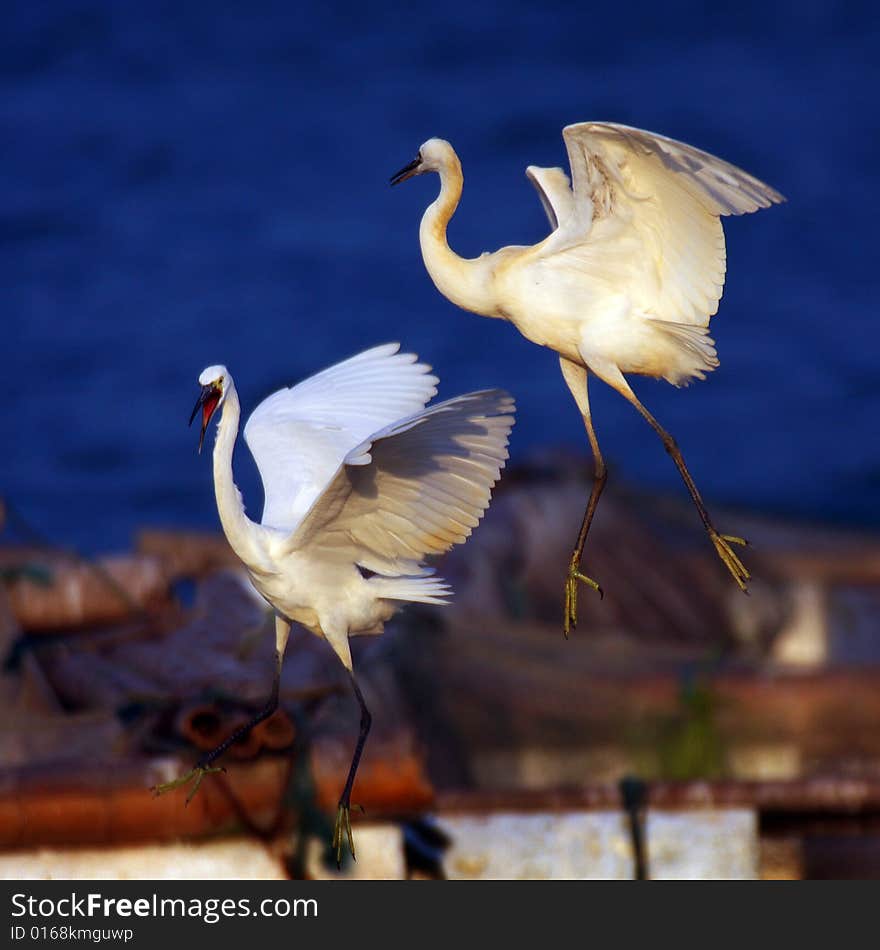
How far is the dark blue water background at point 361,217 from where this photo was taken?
3142 cm

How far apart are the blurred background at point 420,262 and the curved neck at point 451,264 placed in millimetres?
6547

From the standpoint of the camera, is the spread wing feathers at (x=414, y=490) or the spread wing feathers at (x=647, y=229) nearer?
the spread wing feathers at (x=414, y=490)

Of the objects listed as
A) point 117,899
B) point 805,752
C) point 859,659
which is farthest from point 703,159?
point 859,659

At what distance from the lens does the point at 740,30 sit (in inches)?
1855

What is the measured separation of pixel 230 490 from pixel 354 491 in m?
0.49

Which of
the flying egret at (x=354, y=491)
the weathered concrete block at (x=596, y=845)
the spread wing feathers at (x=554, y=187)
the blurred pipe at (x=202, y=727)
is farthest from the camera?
the weathered concrete block at (x=596, y=845)

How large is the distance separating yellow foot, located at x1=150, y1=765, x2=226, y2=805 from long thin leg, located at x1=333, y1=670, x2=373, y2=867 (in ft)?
1.62

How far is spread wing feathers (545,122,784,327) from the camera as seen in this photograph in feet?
23.7

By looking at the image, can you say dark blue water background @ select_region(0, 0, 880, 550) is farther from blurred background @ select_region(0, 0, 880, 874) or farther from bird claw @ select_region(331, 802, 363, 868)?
bird claw @ select_region(331, 802, 363, 868)

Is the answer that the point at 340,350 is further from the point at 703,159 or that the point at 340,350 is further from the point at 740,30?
the point at 703,159

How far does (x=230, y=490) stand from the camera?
7418 millimetres

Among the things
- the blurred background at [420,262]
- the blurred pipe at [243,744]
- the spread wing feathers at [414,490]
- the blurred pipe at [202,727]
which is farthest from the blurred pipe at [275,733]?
the blurred background at [420,262]

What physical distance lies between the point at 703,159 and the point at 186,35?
41.2 m

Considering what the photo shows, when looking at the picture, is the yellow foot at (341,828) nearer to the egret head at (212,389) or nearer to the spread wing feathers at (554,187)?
the egret head at (212,389)
